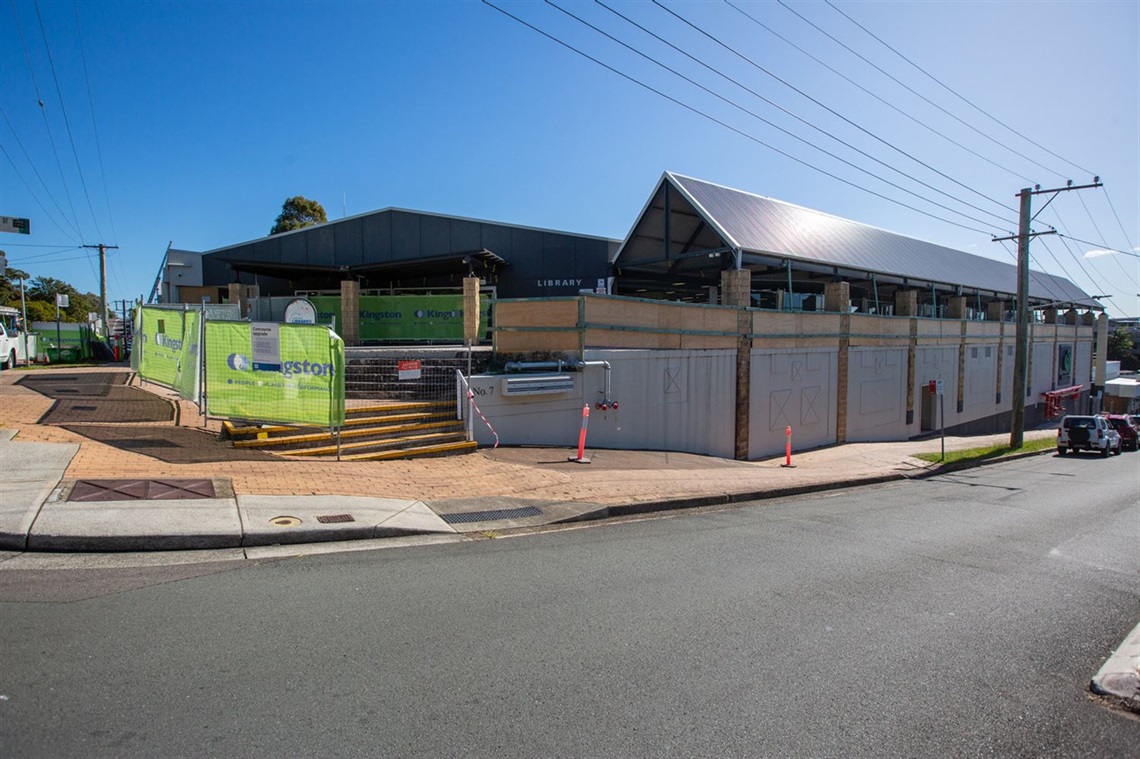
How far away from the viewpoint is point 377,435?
1160 cm

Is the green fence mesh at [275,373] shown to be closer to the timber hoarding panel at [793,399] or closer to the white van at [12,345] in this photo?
the timber hoarding panel at [793,399]

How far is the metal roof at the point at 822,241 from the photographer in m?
22.8

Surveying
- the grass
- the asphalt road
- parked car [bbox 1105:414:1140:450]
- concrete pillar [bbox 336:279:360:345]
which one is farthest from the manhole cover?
parked car [bbox 1105:414:1140:450]

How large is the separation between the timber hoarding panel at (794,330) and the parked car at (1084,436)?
38.6 feet

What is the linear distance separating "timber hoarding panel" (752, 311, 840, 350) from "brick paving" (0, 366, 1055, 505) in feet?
20.8

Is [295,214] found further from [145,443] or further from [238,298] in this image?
[145,443]

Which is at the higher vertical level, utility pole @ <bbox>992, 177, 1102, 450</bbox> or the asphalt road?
utility pole @ <bbox>992, 177, 1102, 450</bbox>

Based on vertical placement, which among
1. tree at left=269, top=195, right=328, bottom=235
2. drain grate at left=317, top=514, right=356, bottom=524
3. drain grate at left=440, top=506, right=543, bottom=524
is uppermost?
tree at left=269, top=195, right=328, bottom=235

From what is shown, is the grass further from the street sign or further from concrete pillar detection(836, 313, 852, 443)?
the street sign

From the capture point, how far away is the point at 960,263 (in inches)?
1523

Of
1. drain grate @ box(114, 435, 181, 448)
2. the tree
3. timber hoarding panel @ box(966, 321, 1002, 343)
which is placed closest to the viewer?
drain grate @ box(114, 435, 181, 448)

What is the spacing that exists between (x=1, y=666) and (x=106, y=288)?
42.3m

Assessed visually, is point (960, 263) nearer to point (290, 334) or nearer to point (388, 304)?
point (388, 304)

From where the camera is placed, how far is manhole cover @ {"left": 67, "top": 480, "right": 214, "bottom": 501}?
7.15 metres
